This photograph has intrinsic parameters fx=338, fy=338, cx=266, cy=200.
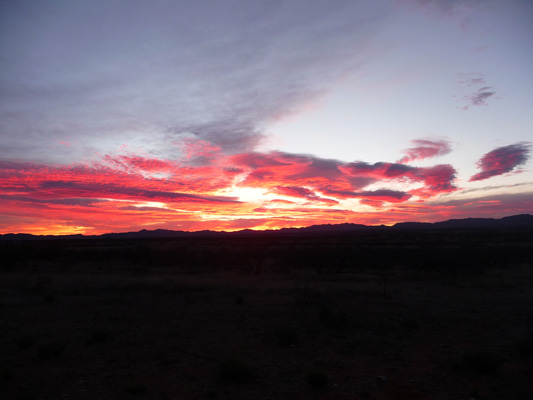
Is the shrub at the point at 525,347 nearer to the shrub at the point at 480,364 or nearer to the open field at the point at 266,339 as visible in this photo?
the open field at the point at 266,339

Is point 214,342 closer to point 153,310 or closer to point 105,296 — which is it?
point 153,310

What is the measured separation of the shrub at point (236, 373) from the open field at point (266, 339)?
0.09 feet

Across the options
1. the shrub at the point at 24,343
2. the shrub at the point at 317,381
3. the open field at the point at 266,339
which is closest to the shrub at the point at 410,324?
the open field at the point at 266,339

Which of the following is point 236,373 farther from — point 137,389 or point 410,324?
point 410,324

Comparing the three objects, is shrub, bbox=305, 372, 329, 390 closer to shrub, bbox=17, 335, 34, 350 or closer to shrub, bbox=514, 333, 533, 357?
shrub, bbox=514, 333, 533, 357

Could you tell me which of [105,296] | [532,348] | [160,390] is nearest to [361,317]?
[532,348]

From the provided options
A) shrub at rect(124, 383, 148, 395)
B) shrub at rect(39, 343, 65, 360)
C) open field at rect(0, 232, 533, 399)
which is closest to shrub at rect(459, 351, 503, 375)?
open field at rect(0, 232, 533, 399)

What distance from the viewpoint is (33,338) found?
1130cm

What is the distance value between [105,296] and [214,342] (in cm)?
1057

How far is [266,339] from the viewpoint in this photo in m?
11.4

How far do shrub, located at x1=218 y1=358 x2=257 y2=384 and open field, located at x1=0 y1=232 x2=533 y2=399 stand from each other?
0.09 ft

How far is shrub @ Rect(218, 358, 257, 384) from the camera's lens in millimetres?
8219

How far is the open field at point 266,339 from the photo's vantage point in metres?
7.82

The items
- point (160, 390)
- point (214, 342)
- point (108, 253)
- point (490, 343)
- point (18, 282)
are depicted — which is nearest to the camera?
point (160, 390)
